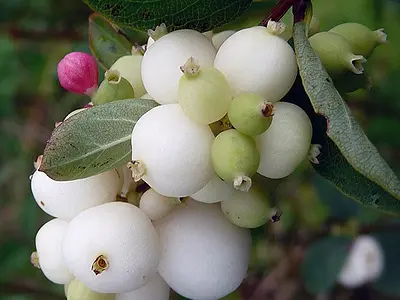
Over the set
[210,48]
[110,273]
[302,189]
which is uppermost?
[210,48]

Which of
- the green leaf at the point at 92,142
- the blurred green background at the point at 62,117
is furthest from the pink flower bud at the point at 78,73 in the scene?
the blurred green background at the point at 62,117

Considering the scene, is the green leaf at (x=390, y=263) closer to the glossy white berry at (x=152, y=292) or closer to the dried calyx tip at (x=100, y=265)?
the glossy white berry at (x=152, y=292)

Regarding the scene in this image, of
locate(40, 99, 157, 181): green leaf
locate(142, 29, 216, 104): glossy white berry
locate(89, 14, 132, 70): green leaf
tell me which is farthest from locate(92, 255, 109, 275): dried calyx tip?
locate(89, 14, 132, 70): green leaf

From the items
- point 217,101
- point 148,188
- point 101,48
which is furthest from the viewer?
point 101,48

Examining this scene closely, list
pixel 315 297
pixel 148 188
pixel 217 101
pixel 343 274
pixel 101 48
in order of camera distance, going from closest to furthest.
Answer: pixel 217 101, pixel 148 188, pixel 101 48, pixel 343 274, pixel 315 297

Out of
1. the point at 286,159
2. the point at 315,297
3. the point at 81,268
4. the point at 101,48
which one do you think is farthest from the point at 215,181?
the point at 315,297

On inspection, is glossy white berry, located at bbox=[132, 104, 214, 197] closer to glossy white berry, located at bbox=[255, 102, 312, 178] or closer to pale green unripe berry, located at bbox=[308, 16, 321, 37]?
glossy white berry, located at bbox=[255, 102, 312, 178]

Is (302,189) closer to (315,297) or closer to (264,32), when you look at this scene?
(315,297)

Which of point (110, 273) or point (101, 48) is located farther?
point (101, 48)
